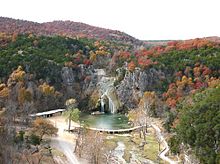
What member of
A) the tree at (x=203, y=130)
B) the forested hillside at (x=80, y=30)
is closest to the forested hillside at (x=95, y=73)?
the tree at (x=203, y=130)

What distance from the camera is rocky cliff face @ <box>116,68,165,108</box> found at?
326ft

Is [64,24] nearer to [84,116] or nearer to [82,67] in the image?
[82,67]

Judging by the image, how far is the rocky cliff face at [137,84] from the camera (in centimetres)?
9950

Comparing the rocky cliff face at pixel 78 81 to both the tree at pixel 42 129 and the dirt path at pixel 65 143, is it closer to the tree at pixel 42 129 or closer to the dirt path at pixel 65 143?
the dirt path at pixel 65 143

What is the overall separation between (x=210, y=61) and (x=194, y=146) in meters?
51.6

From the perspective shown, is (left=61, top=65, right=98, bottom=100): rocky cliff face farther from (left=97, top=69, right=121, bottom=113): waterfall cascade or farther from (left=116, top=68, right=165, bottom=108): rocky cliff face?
(left=116, top=68, right=165, bottom=108): rocky cliff face

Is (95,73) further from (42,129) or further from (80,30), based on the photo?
(80,30)

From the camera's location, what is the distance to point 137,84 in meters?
101

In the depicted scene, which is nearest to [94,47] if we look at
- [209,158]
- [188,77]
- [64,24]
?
[188,77]

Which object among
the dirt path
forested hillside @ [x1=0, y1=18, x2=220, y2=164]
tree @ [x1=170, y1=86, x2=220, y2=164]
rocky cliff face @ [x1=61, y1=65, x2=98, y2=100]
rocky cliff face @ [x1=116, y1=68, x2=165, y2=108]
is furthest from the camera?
rocky cliff face @ [x1=61, y1=65, x2=98, y2=100]

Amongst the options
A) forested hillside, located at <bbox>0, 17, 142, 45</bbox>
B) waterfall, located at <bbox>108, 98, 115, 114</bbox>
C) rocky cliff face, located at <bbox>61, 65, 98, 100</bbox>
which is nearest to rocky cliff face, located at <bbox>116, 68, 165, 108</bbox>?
waterfall, located at <bbox>108, 98, 115, 114</bbox>

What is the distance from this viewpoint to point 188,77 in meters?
95.2

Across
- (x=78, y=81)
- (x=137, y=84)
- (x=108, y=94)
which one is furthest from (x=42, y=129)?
(x=78, y=81)

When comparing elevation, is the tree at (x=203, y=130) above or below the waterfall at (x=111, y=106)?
above
